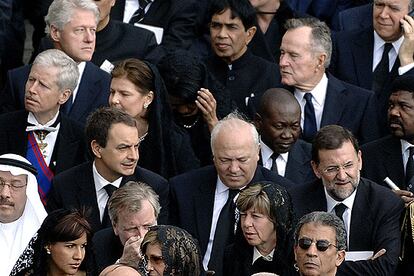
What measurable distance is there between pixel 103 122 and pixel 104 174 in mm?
354

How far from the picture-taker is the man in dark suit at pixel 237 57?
37.9ft

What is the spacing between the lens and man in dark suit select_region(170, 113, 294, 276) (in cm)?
994

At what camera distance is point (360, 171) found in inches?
415

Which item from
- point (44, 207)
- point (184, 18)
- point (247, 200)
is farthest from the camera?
point (184, 18)

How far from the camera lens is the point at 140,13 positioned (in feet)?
40.1

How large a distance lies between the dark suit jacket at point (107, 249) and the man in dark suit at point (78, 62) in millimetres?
1569

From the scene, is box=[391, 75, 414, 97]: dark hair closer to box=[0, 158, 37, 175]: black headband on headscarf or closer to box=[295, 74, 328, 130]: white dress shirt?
box=[295, 74, 328, 130]: white dress shirt

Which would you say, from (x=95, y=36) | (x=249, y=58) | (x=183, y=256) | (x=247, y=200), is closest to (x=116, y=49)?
(x=95, y=36)

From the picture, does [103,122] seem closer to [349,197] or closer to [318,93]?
[349,197]

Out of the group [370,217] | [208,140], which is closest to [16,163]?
[208,140]

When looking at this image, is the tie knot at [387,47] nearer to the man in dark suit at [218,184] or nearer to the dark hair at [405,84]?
the dark hair at [405,84]

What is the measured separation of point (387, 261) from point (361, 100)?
1982mm

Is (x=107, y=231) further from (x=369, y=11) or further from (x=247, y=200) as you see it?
(x=369, y=11)

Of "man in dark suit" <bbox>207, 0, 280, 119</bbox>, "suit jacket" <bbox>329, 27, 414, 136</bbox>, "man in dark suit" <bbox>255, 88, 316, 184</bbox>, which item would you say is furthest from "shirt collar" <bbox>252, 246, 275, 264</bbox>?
"suit jacket" <bbox>329, 27, 414, 136</bbox>
